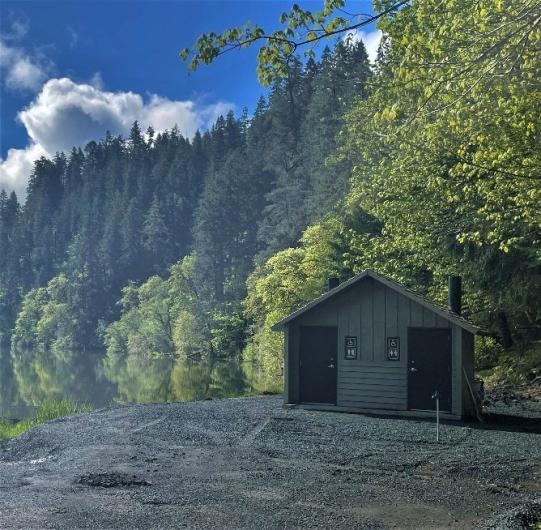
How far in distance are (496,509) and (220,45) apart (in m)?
6.02

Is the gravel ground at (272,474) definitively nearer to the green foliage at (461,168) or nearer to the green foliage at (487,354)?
the green foliage at (461,168)

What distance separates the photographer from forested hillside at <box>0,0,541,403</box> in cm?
1140

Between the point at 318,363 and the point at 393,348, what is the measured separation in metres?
2.07

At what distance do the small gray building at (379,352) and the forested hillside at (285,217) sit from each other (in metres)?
2.32

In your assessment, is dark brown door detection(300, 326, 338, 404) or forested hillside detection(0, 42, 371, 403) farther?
forested hillside detection(0, 42, 371, 403)

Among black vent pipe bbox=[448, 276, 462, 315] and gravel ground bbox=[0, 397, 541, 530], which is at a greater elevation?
black vent pipe bbox=[448, 276, 462, 315]

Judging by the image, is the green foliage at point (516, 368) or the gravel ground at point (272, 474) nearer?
the gravel ground at point (272, 474)

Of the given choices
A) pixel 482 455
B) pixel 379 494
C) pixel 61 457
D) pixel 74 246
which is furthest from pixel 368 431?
pixel 74 246

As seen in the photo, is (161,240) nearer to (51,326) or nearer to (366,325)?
(51,326)

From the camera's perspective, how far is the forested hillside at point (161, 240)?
5672 centimetres

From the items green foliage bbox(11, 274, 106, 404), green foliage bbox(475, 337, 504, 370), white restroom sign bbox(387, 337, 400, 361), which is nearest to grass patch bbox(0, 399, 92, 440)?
white restroom sign bbox(387, 337, 400, 361)

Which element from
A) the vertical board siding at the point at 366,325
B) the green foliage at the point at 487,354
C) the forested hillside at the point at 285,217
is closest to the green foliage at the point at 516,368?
the forested hillside at the point at 285,217

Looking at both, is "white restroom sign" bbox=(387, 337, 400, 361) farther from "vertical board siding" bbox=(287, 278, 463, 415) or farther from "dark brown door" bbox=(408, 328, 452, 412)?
"dark brown door" bbox=(408, 328, 452, 412)

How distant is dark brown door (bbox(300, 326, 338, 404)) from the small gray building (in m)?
0.03
